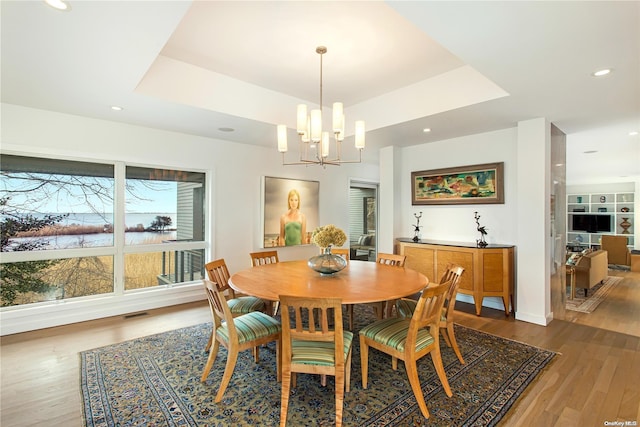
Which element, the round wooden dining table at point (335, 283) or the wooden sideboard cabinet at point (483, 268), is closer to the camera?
the round wooden dining table at point (335, 283)

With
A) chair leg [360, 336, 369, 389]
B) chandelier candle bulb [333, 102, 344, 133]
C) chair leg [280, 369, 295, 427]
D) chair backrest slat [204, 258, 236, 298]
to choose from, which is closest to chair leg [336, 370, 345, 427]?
chair leg [280, 369, 295, 427]

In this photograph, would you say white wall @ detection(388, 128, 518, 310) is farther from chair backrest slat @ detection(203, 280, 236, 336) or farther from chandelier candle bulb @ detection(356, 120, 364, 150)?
chair backrest slat @ detection(203, 280, 236, 336)

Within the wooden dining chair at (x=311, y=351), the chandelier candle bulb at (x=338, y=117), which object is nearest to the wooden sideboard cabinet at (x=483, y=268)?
the chandelier candle bulb at (x=338, y=117)

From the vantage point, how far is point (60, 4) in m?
1.73

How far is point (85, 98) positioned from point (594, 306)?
704 cm

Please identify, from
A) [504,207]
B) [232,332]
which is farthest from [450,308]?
[504,207]

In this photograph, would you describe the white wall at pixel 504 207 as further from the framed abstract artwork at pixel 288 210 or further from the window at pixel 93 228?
the window at pixel 93 228

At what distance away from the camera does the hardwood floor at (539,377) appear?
2.05 meters

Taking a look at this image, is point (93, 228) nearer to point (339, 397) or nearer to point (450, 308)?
point (339, 397)

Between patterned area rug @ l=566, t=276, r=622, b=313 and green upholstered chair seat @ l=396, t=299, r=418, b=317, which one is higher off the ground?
green upholstered chair seat @ l=396, t=299, r=418, b=317

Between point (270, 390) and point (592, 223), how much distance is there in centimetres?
1138

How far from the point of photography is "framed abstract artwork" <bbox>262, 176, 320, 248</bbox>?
17.0 ft

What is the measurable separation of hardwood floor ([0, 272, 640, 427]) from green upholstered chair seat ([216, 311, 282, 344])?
3.27ft

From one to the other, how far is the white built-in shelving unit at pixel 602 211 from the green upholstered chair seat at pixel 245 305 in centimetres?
1027
